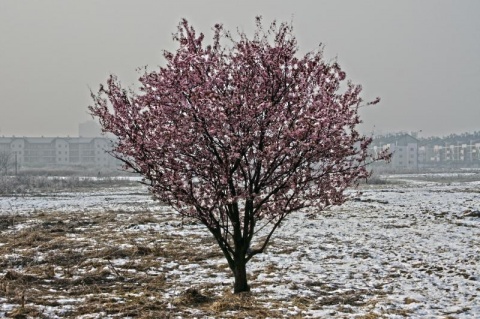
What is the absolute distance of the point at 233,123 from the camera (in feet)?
24.7

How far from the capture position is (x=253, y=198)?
26.4 ft

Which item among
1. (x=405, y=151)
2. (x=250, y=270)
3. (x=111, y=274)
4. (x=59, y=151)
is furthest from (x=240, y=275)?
(x=59, y=151)

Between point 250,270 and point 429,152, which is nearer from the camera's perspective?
point 250,270

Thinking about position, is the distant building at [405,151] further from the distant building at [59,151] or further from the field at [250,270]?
the field at [250,270]

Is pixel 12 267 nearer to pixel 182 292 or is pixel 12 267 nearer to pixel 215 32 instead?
pixel 182 292

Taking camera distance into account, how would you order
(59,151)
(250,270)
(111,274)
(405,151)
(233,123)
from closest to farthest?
1. (233,123)
2. (111,274)
3. (250,270)
4. (405,151)
5. (59,151)

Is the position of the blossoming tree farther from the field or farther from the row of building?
the row of building

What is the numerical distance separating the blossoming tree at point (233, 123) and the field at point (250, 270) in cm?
173

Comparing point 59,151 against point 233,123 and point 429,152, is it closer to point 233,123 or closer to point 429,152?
point 429,152

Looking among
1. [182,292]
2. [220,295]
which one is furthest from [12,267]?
[220,295]

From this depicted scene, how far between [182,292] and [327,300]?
2.94 metres

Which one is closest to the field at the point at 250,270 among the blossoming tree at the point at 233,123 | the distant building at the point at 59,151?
the blossoming tree at the point at 233,123

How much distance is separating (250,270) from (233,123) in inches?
199

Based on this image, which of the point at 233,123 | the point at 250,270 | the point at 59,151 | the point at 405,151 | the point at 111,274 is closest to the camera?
the point at 233,123
